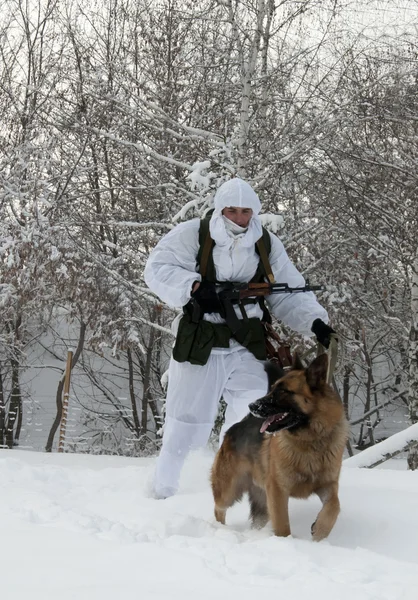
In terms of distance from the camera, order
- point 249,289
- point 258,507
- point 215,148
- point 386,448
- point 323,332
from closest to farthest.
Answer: point 258,507 → point 323,332 → point 249,289 → point 386,448 → point 215,148

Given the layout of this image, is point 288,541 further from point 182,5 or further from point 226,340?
point 182,5

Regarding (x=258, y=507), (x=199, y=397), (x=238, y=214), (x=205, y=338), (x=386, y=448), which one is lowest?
(x=386, y=448)

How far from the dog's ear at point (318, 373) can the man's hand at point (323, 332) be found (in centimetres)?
70

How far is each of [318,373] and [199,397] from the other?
1218 mm

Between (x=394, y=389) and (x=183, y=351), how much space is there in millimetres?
16421

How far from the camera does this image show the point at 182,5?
1105 centimetres

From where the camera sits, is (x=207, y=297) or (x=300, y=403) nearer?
(x=300, y=403)

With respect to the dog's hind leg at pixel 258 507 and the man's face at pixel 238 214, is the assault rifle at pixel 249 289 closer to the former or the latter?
the man's face at pixel 238 214

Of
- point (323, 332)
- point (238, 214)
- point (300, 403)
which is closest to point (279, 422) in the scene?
point (300, 403)

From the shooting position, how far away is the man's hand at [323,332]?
14.7ft

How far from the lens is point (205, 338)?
15.1 feet

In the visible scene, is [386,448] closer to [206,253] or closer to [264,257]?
[264,257]

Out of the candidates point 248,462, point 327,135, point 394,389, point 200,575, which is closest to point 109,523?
point 248,462

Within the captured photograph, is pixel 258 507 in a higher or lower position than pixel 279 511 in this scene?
lower
